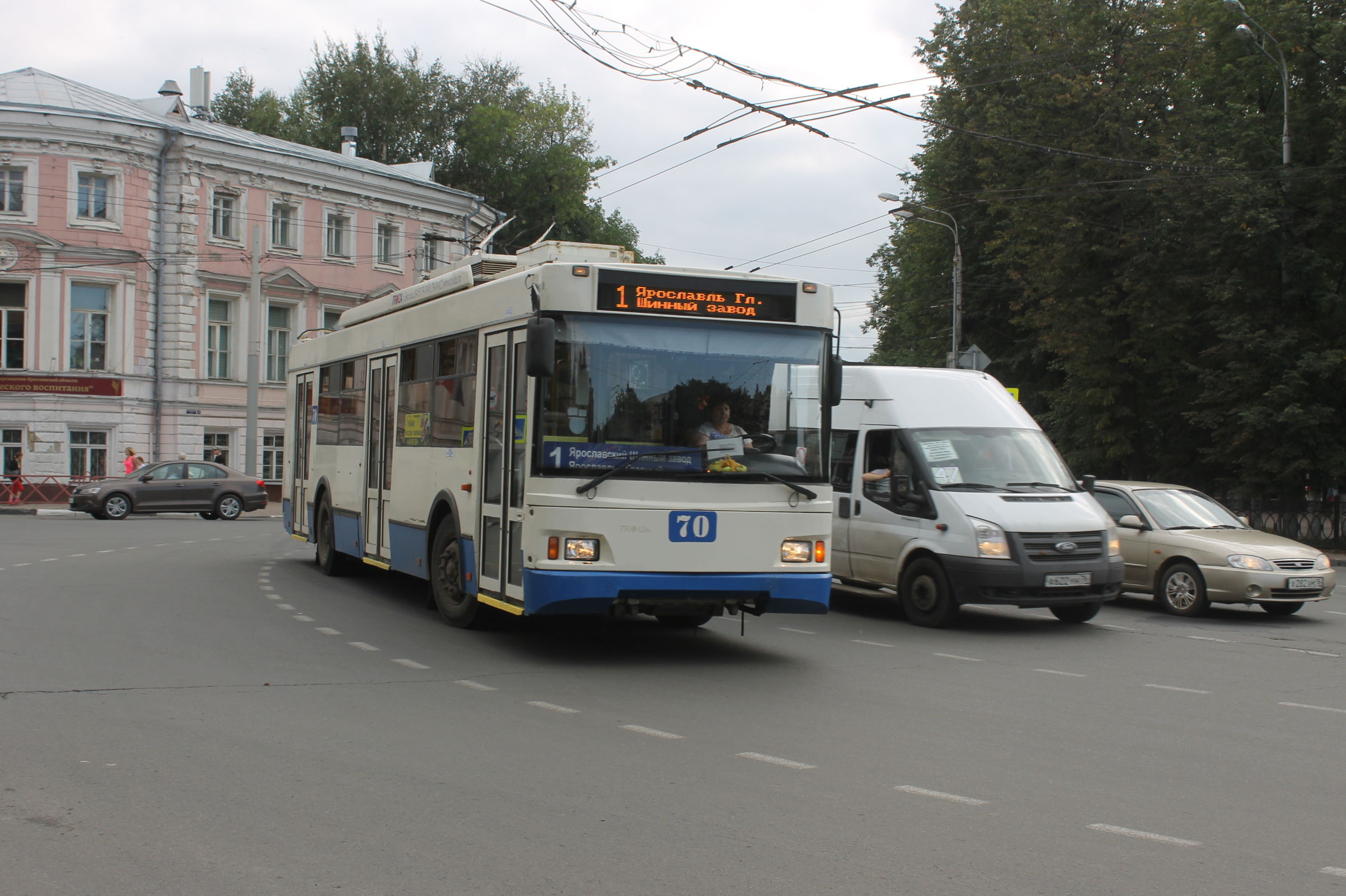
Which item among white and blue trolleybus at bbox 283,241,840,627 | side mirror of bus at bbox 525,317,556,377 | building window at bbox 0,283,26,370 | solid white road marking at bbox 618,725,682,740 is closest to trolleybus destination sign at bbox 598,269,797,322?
white and blue trolleybus at bbox 283,241,840,627

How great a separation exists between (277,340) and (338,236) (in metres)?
4.36

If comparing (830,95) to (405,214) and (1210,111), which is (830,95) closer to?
(1210,111)

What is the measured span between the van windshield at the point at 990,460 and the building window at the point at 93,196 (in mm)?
34035

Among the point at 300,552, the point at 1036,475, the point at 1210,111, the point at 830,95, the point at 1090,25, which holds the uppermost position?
the point at 1090,25

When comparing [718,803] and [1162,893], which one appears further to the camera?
[718,803]

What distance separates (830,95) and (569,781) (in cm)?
1198

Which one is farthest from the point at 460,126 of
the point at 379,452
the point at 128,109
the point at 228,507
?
the point at 379,452

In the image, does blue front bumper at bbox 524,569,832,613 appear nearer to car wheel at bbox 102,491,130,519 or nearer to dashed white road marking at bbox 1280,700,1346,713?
dashed white road marking at bbox 1280,700,1346,713

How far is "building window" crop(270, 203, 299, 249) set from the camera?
45.4 metres

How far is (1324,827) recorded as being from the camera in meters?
5.72

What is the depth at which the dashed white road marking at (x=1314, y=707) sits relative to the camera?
8758 millimetres

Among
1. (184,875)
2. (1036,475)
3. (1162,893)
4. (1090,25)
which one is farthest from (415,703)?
(1090,25)

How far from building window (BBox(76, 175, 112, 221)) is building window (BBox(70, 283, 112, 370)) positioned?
2.14 metres

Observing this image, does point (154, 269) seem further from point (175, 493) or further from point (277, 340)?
point (175, 493)
